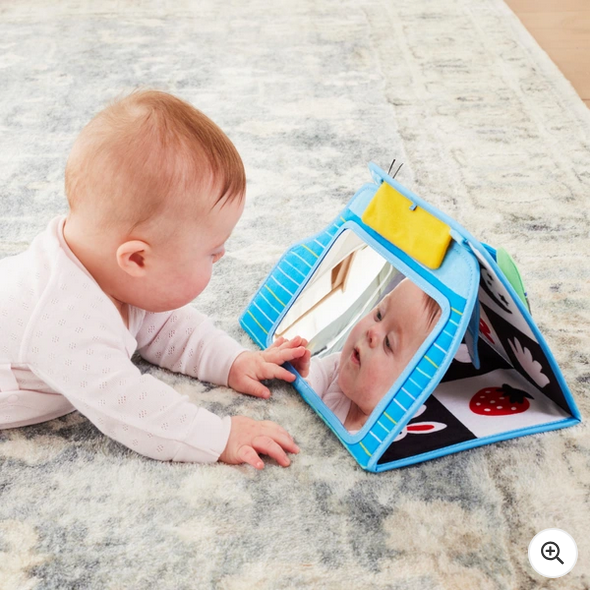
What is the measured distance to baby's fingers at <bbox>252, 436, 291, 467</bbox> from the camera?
819 millimetres

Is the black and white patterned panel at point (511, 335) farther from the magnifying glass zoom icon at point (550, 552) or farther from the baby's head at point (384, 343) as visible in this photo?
the magnifying glass zoom icon at point (550, 552)

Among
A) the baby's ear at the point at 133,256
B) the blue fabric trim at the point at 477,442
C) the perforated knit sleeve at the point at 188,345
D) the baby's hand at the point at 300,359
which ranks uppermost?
the baby's ear at the point at 133,256

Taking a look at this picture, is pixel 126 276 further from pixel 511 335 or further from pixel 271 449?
pixel 511 335

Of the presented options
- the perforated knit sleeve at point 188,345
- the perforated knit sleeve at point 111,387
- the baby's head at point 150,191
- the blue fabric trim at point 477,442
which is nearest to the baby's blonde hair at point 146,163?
the baby's head at point 150,191

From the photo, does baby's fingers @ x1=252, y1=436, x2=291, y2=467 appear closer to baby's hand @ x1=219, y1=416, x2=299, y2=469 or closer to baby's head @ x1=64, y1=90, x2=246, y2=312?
baby's hand @ x1=219, y1=416, x2=299, y2=469

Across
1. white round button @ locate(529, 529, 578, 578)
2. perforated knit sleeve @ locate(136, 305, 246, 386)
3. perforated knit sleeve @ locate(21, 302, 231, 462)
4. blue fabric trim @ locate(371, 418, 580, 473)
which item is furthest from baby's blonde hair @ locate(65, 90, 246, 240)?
white round button @ locate(529, 529, 578, 578)

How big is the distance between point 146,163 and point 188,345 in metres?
0.31

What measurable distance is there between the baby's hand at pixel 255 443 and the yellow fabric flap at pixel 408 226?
263 mm

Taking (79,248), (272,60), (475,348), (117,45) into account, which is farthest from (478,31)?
(79,248)

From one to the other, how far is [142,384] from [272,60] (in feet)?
4.73

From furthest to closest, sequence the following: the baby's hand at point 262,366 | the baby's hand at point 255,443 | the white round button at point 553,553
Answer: the baby's hand at point 262,366 → the baby's hand at point 255,443 → the white round button at point 553,553

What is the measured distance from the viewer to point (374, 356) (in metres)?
0.86

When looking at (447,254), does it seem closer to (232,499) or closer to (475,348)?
(475,348)

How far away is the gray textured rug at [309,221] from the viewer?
0.72 m
